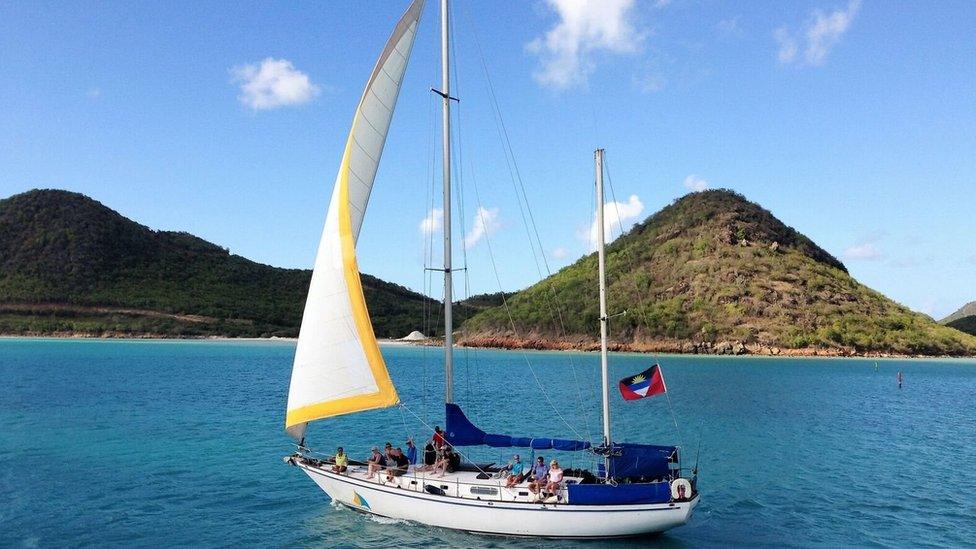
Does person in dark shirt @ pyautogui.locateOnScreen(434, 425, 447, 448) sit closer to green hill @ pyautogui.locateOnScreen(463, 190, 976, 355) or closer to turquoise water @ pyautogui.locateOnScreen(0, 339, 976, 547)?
turquoise water @ pyautogui.locateOnScreen(0, 339, 976, 547)

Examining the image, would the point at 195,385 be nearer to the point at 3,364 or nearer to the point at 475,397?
the point at 475,397

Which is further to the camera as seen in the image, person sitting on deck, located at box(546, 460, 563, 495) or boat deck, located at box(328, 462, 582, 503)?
boat deck, located at box(328, 462, 582, 503)

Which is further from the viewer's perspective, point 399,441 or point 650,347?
point 650,347

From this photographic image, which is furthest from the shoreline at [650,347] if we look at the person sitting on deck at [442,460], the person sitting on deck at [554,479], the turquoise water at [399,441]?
the person sitting on deck at [554,479]

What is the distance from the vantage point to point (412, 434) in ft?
117

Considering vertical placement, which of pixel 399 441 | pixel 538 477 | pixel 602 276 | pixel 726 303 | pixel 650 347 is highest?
pixel 726 303

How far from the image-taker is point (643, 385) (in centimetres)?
1819

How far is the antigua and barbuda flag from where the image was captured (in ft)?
58.7

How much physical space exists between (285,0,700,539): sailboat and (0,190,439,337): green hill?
506ft

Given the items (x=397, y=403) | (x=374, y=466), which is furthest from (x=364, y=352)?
(x=374, y=466)

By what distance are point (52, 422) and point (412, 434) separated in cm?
1988

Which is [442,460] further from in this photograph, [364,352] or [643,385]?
[643,385]

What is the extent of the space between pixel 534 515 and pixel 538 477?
1.04 metres

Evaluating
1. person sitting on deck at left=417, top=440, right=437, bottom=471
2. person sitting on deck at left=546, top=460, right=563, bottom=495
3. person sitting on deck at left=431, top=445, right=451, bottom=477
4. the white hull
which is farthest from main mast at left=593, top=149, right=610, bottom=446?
person sitting on deck at left=417, top=440, right=437, bottom=471
